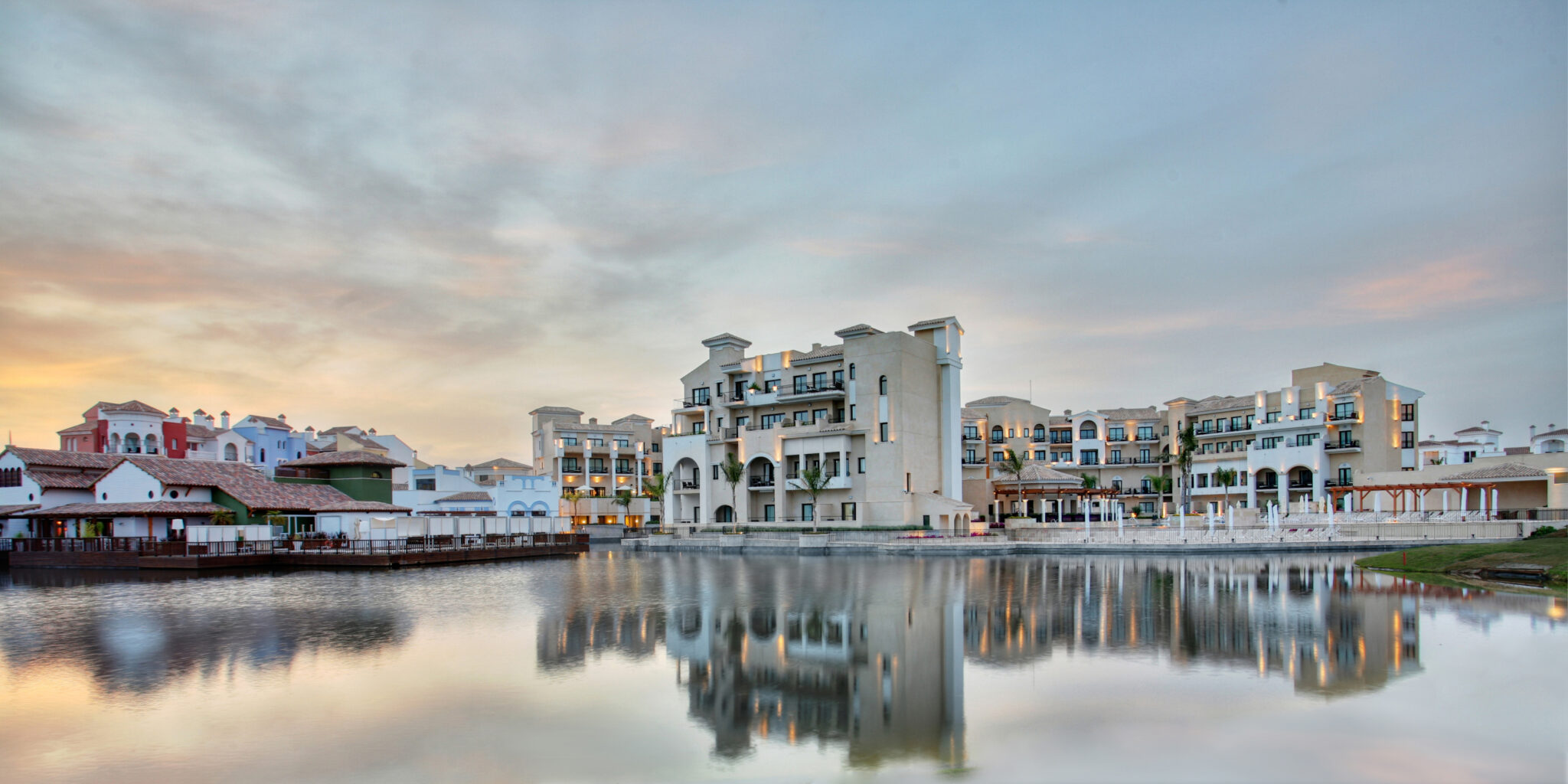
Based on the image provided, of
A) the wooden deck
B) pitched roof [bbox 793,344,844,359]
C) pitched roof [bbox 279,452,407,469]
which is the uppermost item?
pitched roof [bbox 793,344,844,359]

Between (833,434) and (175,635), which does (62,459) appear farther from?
(833,434)

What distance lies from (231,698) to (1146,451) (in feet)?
262

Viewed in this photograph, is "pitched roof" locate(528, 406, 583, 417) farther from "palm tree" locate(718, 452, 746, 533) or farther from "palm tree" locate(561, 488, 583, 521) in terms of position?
"palm tree" locate(718, 452, 746, 533)

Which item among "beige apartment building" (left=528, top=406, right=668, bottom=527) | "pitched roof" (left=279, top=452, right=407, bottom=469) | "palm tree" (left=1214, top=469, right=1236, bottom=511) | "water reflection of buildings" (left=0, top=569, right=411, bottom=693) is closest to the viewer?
"water reflection of buildings" (left=0, top=569, right=411, bottom=693)

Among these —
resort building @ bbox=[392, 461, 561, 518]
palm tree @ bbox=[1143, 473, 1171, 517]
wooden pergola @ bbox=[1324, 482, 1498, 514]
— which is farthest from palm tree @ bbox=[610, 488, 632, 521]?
wooden pergola @ bbox=[1324, 482, 1498, 514]

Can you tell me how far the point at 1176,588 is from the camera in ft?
84.5

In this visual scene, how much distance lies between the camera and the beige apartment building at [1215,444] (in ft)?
208

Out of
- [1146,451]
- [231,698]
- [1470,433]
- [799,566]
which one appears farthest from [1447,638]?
[1470,433]

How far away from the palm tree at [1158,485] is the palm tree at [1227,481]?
5272 mm

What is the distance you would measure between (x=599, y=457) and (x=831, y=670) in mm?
78586

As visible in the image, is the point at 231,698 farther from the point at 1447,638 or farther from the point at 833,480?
the point at 833,480

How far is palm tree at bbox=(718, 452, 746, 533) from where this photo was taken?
62.5 meters

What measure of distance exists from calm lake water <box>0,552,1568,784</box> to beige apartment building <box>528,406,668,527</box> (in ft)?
205

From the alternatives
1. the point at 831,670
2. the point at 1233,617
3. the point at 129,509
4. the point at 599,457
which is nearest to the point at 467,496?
the point at 599,457
